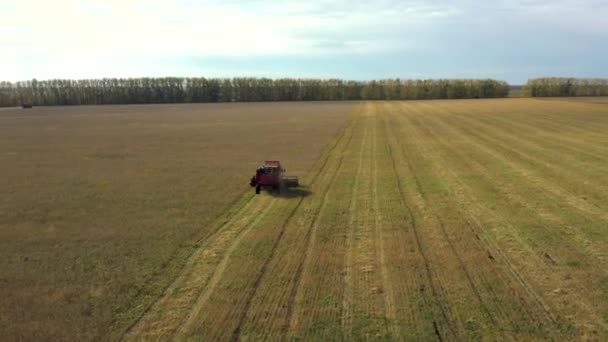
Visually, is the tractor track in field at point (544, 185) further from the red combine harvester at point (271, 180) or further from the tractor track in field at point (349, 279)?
the red combine harvester at point (271, 180)

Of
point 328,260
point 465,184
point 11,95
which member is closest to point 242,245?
point 328,260

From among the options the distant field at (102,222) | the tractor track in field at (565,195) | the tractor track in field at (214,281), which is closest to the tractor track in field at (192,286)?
the tractor track in field at (214,281)

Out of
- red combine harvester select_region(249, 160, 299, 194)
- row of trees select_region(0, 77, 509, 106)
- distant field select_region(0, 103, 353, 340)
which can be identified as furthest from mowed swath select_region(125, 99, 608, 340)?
row of trees select_region(0, 77, 509, 106)

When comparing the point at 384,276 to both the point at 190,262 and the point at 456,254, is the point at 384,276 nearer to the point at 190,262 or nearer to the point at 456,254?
the point at 456,254

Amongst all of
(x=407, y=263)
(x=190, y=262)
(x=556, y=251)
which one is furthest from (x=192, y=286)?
(x=556, y=251)

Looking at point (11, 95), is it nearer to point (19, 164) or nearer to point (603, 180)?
point (19, 164)
